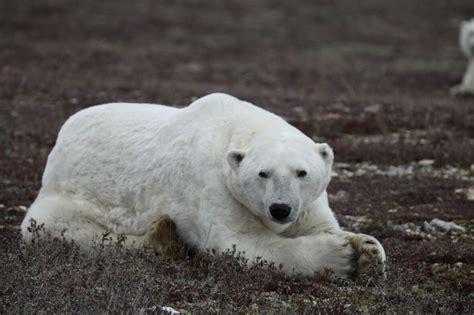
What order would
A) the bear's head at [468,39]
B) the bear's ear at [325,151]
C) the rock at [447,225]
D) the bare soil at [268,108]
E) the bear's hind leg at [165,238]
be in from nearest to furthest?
the bare soil at [268,108] → the bear's ear at [325,151] → the bear's hind leg at [165,238] → the rock at [447,225] → the bear's head at [468,39]

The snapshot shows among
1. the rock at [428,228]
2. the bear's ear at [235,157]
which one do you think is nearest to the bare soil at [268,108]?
the rock at [428,228]

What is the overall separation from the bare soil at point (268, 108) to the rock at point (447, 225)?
136 millimetres

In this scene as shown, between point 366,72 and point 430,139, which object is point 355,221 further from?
point 366,72

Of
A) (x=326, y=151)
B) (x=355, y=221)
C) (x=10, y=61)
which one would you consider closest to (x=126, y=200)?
(x=326, y=151)

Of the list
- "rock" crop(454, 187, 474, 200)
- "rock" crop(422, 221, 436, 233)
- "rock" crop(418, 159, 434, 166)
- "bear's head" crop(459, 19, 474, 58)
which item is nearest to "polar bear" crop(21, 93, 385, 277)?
"rock" crop(422, 221, 436, 233)

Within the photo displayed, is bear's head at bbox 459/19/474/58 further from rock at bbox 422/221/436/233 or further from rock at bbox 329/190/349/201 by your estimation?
rock at bbox 422/221/436/233

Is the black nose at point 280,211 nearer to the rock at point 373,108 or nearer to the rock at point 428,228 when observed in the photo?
the rock at point 428,228

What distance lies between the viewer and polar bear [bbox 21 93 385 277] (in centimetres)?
633

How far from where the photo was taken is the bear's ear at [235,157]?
21.1ft

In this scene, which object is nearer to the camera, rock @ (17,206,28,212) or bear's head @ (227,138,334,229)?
bear's head @ (227,138,334,229)

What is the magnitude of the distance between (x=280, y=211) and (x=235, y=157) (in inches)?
24.0

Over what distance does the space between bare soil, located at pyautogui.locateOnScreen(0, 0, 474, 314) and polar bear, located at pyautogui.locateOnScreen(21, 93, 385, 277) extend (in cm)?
25

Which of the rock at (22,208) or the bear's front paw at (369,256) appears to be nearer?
the bear's front paw at (369,256)

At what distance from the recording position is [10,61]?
24109mm
